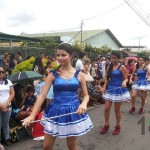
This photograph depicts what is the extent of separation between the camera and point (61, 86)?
3.88 m

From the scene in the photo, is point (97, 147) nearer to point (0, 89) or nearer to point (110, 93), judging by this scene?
point (110, 93)

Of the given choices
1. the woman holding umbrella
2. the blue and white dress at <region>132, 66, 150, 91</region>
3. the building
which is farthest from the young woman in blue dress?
the building

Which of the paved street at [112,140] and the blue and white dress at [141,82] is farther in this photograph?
the blue and white dress at [141,82]

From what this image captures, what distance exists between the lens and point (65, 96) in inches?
153

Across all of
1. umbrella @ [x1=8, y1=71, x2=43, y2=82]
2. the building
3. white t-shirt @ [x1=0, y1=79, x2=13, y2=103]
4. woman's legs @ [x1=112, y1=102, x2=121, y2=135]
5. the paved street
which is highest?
the building

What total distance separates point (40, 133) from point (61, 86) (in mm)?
2719

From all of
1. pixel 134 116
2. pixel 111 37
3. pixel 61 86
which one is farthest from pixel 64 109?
pixel 111 37

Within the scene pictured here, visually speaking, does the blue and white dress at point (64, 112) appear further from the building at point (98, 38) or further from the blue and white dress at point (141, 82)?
the building at point (98, 38)

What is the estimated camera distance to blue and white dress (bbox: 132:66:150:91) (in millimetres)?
8636

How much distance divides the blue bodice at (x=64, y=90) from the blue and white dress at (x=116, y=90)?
267cm

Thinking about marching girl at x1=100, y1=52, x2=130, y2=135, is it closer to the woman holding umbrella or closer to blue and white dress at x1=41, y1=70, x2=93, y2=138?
the woman holding umbrella

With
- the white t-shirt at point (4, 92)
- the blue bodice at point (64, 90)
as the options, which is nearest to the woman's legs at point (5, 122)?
the white t-shirt at point (4, 92)

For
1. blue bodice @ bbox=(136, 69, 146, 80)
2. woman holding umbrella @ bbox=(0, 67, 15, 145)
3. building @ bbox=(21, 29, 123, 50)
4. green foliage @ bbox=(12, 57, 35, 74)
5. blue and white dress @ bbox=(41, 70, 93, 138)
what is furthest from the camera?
building @ bbox=(21, 29, 123, 50)

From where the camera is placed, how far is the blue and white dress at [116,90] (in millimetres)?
6465
